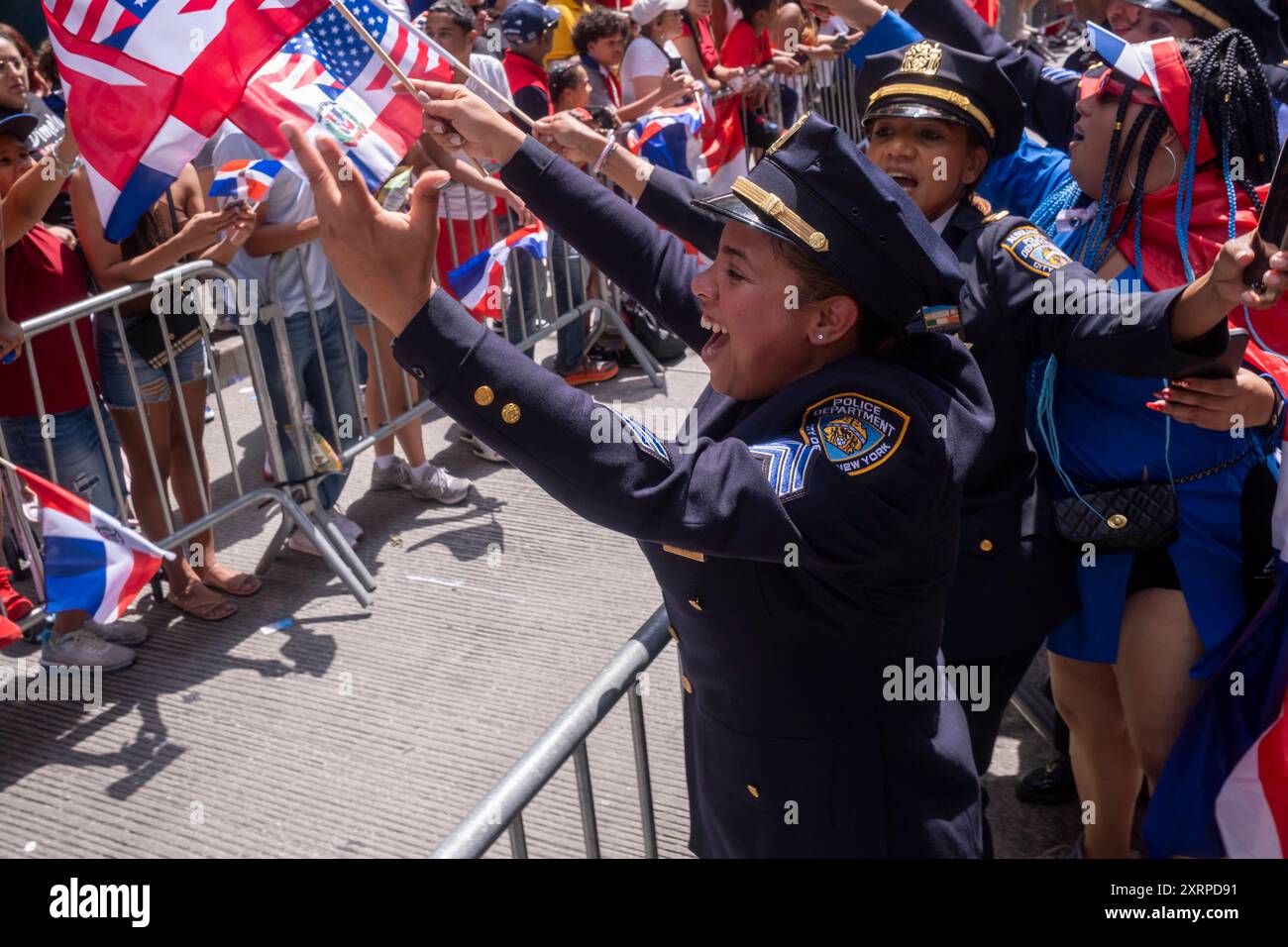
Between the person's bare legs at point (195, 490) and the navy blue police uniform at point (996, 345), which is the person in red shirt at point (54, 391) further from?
the navy blue police uniform at point (996, 345)

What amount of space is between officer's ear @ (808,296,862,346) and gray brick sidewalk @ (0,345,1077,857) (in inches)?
84.1

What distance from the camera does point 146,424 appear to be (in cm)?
461

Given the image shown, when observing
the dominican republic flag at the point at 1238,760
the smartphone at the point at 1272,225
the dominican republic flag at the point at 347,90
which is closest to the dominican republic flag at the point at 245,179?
the dominican republic flag at the point at 347,90

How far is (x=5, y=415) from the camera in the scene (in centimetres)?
432

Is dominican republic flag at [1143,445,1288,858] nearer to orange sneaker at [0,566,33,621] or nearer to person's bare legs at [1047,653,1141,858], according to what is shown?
person's bare legs at [1047,653,1141,858]

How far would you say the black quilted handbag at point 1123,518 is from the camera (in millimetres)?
2658

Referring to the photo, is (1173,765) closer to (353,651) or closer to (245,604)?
(353,651)

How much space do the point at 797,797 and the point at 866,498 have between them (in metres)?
0.61

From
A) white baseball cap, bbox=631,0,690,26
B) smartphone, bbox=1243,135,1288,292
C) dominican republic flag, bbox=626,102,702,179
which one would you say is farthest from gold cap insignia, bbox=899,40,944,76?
white baseball cap, bbox=631,0,690,26

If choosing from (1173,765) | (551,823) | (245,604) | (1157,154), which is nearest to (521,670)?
(551,823)

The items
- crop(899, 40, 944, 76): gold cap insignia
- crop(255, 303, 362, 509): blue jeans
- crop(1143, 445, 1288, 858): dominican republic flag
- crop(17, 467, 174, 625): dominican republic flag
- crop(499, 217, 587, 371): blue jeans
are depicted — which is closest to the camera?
crop(1143, 445, 1288, 858): dominican republic flag

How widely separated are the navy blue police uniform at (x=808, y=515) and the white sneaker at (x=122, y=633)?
315 cm

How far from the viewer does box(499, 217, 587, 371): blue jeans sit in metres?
6.67

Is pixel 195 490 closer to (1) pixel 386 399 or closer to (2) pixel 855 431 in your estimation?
(1) pixel 386 399
